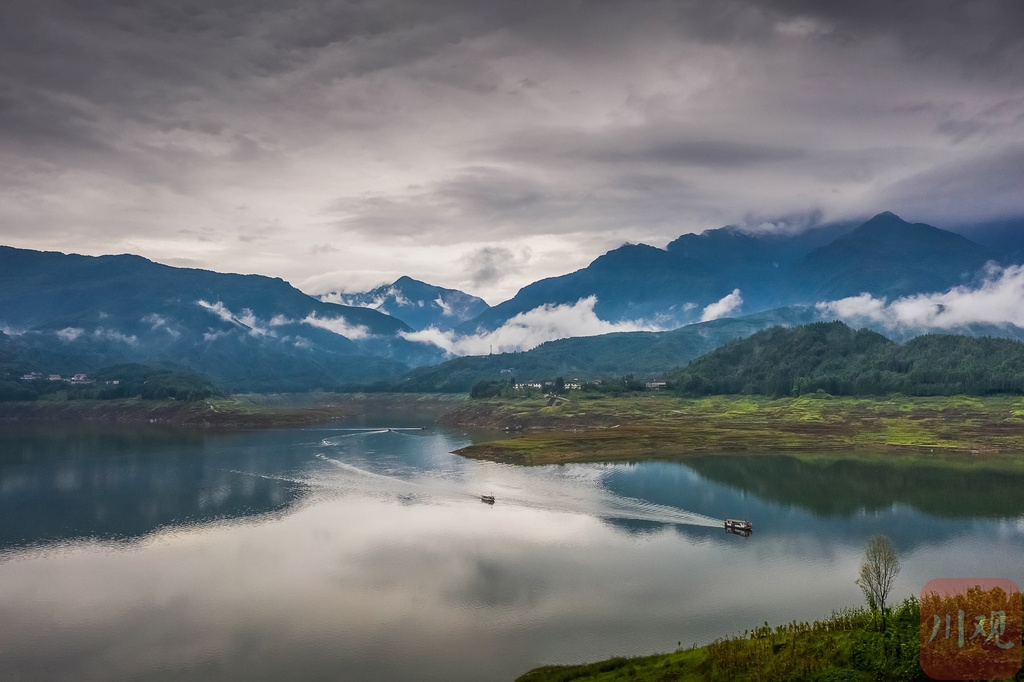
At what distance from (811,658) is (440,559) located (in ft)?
133

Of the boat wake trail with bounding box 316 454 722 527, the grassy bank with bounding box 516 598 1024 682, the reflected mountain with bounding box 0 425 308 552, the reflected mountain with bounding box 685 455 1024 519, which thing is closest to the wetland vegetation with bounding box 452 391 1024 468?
the reflected mountain with bounding box 685 455 1024 519

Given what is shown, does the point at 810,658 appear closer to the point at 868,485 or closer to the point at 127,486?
the point at 868,485

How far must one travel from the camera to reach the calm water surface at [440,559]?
143 ft

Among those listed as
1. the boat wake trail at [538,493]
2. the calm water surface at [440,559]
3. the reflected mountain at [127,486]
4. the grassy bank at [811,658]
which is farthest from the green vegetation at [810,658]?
the reflected mountain at [127,486]

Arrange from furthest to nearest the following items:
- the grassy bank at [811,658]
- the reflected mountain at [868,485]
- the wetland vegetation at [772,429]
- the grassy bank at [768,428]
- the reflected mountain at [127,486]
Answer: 1. the grassy bank at [768,428]
2. the wetland vegetation at [772,429]
3. the reflected mountain at [868,485]
4. the reflected mountain at [127,486]
5. the grassy bank at [811,658]

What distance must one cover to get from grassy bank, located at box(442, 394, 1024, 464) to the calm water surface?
17371 mm

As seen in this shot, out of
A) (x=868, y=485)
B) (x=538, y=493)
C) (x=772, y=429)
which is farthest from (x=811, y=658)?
(x=772, y=429)

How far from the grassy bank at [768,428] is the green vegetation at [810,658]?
9016 cm

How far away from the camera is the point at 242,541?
70.6m

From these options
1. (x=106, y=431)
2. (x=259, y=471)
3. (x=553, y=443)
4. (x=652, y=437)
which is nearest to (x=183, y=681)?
(x=259, y=471)

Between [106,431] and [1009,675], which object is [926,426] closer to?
[1009,675]

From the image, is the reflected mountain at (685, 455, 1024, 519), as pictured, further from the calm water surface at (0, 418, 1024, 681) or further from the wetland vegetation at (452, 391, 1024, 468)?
the wetland vegetation at (452, 391, 1024, 468)

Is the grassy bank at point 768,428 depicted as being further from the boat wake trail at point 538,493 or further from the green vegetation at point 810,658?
the green vegetation at point 810,658

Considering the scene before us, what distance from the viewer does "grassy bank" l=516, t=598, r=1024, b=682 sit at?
82.1 feet
